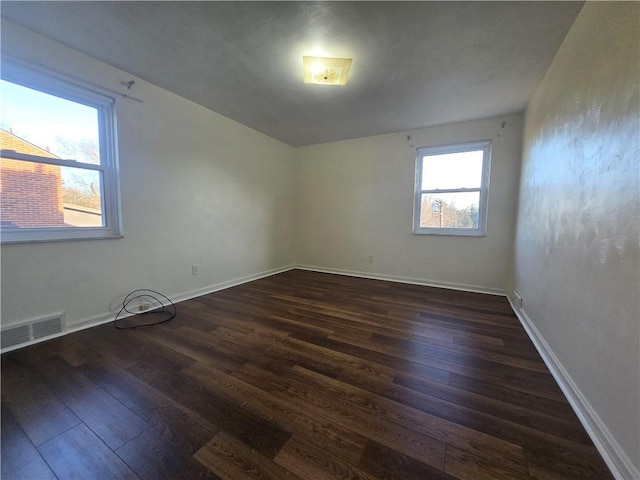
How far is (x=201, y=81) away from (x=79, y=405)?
2810mm

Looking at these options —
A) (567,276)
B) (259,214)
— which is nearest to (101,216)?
(259,214)

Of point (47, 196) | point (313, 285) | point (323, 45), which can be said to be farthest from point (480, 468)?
point (47, 196)

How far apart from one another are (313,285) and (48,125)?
3.26m

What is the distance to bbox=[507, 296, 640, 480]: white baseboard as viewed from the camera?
0.97 metres

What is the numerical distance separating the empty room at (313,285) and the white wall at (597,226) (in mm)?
15

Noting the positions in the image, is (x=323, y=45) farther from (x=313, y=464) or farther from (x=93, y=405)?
(x=93, y=405)

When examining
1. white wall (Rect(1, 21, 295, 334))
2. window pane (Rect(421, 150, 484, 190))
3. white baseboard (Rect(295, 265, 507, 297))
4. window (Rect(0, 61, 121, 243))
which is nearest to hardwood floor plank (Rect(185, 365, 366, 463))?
white wall (Rect(1, 21, 295, 334))

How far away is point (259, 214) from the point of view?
162 inches

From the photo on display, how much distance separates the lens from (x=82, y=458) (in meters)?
1.06

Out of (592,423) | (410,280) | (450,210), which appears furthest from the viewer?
(410,280)

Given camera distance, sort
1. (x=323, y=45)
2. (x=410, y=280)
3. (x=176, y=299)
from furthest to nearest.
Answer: (x=410, y=280)
(x=176, y=299)
(x=323, y=45)

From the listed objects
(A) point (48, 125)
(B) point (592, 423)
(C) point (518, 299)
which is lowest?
(B) point (592, 423)

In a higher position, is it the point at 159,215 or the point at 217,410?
the point at 159,215

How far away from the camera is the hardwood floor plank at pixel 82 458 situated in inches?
39.1
